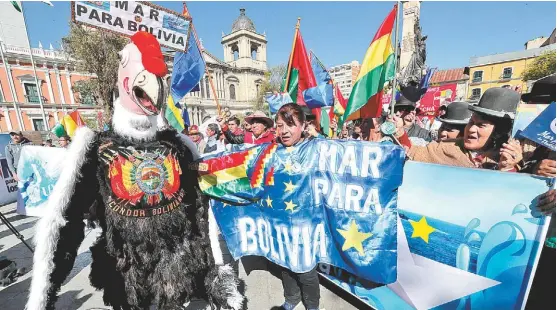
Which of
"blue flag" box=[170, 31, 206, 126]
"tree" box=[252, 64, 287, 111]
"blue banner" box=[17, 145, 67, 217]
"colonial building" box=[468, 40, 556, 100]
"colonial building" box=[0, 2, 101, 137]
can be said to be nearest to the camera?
"blue flag" box=[170, 31, 206, 126]

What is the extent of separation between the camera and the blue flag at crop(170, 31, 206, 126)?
12.3ft

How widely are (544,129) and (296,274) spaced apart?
2002mm

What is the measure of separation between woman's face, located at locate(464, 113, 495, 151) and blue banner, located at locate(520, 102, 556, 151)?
1.27ft

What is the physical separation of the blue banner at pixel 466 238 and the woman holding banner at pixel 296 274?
0.65 metres

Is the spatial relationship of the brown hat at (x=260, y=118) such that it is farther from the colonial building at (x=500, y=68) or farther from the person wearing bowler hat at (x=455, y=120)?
the colonial building at (x=500, y=68)

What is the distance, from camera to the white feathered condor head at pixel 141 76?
5.16ft

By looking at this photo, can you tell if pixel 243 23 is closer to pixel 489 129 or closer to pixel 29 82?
pixel 29 82

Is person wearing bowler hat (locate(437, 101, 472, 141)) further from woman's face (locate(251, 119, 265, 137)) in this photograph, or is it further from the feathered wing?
the feathered wing

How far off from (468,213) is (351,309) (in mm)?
1471

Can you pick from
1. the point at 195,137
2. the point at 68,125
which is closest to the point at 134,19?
the point at 195,137

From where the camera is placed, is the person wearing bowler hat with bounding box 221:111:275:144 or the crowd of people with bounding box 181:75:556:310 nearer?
the crowd of people with bounding box 181:75:556:310

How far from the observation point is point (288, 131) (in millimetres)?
2027

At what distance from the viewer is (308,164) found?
2057mm

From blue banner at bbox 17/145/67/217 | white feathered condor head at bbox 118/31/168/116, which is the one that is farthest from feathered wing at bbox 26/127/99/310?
blue banner at bbox 17/145/67/217
